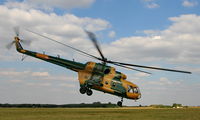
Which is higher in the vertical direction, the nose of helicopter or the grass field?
the nose of helicopter

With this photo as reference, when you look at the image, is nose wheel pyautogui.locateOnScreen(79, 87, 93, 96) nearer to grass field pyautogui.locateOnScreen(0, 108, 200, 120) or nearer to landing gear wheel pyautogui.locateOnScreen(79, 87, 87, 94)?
landing gear wheel pyautogui.locateOnScreen(79, 87, 87, 94)

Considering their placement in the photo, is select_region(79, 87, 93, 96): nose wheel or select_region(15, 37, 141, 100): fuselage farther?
select_region(79, 87, 93, 96): nose wheel

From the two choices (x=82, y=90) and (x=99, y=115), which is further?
(x=99, y=115)

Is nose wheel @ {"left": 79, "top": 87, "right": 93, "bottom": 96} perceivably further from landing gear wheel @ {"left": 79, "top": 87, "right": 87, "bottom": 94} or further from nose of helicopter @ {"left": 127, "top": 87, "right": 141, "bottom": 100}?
nose of helicopter @ {"left": 127, "top": 87, "right": 141, "bottom": 100}

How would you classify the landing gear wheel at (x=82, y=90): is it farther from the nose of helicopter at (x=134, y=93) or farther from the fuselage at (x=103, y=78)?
the nose of helicopter at (x=134, y=93)

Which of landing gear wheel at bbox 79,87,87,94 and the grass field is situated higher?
landing gear wheel at bbox 79,87,87,94

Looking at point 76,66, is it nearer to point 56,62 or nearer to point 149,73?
point 56,62

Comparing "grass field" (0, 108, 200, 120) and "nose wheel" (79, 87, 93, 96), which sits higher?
"nose wheel" (79, 87, 93, 96)

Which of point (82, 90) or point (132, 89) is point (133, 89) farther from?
point (82, 90)

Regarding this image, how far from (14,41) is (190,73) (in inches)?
1166

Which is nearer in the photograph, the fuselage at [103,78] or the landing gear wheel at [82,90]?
the fuselage at [103,78]

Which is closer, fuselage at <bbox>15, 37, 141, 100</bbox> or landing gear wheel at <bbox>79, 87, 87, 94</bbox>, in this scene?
Answer: fuselage at <bbox>15, 37, 141, 100</bbox>

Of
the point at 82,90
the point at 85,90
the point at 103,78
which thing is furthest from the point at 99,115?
the point at 103,78

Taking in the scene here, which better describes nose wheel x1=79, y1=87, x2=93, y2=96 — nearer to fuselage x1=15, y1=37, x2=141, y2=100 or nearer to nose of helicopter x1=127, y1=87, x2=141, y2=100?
fuselage x1=15, y1=37, x2=141, y2=100
